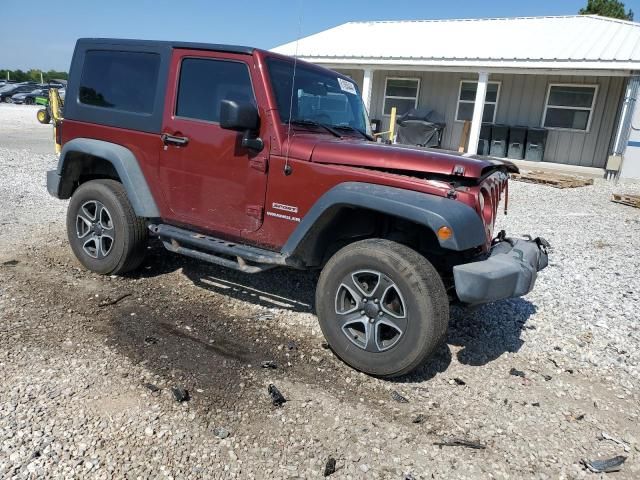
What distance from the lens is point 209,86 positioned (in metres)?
3.89

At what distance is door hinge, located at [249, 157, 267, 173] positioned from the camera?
361cm

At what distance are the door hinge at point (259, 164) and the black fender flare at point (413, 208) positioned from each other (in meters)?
0.51

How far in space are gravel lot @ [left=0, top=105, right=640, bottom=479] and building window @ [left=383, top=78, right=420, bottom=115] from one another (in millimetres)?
12557

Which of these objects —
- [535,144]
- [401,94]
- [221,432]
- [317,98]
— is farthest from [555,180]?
[221,432]

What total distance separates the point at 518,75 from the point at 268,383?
14487 mm

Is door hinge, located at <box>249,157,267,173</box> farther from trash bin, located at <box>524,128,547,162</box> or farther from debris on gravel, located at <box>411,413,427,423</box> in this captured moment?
trash bin, located at <box>524,128,547,162</box>

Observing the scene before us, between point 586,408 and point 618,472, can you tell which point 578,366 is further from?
point 618,472

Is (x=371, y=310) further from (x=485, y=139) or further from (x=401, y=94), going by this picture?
(x=401, y=94)

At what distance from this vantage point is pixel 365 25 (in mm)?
20062

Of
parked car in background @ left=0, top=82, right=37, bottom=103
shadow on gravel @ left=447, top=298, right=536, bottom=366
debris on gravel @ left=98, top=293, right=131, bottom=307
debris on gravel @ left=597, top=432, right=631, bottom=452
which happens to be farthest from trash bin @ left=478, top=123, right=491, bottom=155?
parked car in background @ left=0, top=82, right=37, bottom=103

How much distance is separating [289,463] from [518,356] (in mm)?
2120

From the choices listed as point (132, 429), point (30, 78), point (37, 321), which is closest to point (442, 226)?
point (132, 429)

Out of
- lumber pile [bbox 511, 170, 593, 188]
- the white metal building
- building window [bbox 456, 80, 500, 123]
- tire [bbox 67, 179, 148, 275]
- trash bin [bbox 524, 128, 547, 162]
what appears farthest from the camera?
building window [bbox 456, 80, 500, 123]

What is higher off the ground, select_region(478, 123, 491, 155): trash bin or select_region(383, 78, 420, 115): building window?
select_region(383, 78, 420, 115): building window
